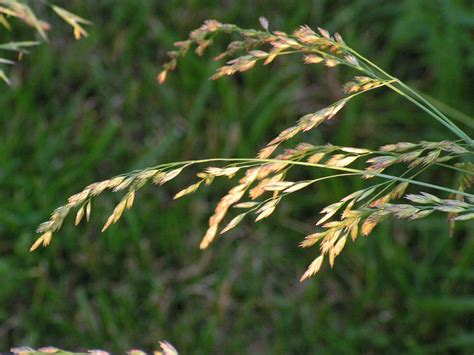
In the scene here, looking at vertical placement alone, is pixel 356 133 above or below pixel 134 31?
below

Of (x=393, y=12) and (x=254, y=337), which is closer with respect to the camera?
(x=254, y=337)

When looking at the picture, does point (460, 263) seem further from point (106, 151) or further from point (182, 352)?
point (106, 151)

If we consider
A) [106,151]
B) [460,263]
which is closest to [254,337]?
[460,263]

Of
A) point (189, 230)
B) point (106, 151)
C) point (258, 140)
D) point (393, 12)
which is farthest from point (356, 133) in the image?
point (106, 151)

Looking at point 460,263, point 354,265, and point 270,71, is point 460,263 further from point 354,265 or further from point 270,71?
point 270,71

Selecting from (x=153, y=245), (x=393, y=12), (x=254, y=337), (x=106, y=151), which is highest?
(x=393, y=12)

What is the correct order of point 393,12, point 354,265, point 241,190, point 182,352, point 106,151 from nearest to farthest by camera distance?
point 241,190 → point 182,352 → point 354,265 → point 106,151 → point 393,12

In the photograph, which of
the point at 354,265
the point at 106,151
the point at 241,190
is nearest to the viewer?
the point at 241,190
